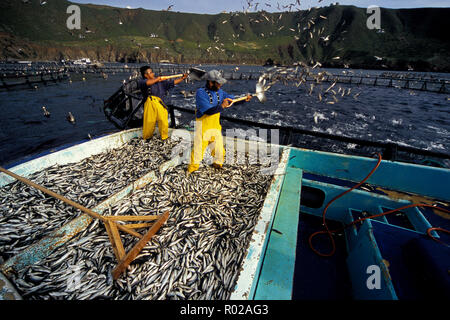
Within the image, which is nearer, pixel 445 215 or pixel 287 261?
pixel 287 261

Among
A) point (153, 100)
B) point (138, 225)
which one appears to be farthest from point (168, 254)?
point (153, 100)

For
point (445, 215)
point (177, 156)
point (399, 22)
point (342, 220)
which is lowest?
point (342, 220)

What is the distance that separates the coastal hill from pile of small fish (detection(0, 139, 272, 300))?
4385 inches

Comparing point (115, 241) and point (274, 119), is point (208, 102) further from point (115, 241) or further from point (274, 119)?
point (274, 119)

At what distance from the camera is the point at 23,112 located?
22.3 meters

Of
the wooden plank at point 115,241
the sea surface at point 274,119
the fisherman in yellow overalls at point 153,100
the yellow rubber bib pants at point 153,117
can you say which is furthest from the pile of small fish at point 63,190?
the sea surface at point 274,119

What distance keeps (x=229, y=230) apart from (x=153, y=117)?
5386 millimetres

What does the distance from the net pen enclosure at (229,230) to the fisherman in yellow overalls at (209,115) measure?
54 centimetres

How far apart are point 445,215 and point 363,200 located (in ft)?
6.01

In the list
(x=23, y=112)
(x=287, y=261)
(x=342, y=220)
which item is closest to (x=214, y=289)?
(x=287, y=261)

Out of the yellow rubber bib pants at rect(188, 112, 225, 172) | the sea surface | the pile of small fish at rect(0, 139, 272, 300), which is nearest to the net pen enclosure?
the pile of small fish at rect(0, 139, 272, 300)

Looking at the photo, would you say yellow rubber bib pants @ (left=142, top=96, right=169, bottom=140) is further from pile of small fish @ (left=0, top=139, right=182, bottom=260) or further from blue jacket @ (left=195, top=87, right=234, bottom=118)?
blue jacket @ (left=195, top=87, right=234, bottom=118)

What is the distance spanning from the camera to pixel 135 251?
2.97m
